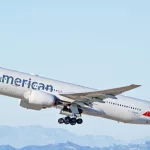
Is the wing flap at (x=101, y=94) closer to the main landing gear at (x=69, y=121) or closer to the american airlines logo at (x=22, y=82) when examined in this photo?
the main landing gear at (x=69, y=121)

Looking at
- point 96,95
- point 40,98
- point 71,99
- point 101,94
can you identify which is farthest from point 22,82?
point 101,94

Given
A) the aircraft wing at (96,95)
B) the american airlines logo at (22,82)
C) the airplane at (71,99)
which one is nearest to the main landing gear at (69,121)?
the airplane at (71,99)

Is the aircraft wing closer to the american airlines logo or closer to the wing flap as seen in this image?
the wing flap

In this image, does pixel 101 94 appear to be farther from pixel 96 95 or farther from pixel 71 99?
pixel 71 99

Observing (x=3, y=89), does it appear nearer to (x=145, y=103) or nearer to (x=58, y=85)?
(x=58, y=85)

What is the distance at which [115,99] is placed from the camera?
58250mm

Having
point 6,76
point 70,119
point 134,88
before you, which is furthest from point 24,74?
point 134,88

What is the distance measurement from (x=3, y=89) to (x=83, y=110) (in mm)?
8940

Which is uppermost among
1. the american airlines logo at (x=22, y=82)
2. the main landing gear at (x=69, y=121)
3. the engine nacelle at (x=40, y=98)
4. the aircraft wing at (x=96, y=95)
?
the american airlines logo at (x=22, y=82)

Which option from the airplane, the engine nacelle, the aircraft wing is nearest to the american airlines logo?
the airplane

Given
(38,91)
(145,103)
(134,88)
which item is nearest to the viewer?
(134,88)

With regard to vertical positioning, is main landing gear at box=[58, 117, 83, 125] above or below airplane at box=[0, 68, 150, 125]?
below

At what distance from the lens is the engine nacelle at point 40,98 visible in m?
54.3

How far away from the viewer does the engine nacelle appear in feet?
178
